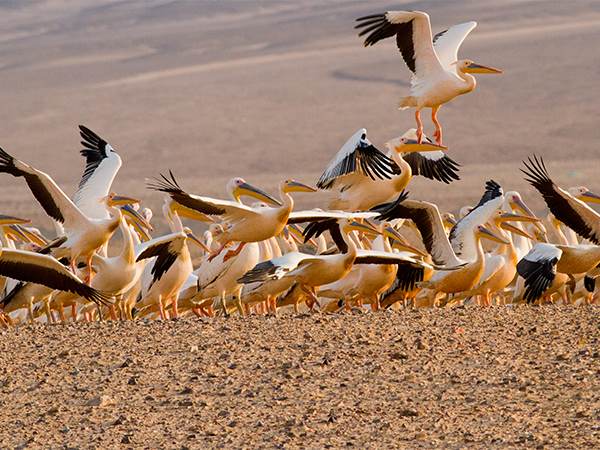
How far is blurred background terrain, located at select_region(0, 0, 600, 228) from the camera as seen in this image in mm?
35750

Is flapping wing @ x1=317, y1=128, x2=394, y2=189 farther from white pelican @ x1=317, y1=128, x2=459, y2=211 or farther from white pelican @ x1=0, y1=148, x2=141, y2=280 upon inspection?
white pelican @ x1=0, y1=148, x2=141, y2=280

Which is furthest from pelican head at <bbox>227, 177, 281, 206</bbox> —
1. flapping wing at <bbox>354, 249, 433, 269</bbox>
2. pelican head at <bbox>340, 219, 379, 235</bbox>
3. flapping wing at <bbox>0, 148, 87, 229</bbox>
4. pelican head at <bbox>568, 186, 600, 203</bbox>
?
pelican head at <bbox>568, 186, 600, 203</bbox>

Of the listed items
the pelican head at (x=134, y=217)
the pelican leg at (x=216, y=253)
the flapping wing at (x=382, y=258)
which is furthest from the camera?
the pelican head at (x=134, y=217)

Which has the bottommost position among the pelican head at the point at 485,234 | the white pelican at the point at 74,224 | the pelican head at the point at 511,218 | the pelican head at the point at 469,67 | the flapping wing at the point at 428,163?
the pelican head at the point at 511,218

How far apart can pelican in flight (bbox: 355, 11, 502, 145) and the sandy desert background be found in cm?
301

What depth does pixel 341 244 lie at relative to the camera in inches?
414

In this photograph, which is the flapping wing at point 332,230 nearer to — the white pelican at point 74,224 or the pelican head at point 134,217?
the white pelican at point 74,224

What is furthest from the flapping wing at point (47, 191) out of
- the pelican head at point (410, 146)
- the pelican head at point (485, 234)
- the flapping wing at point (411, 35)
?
the pelican head at point (485, 234)

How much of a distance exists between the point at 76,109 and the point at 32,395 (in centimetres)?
4204

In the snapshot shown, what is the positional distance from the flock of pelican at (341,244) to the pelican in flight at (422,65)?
13 mm

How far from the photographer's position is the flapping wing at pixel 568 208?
10.6m

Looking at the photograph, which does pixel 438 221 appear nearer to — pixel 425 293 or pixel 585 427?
pixel 425 293

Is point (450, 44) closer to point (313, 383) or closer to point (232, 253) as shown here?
point (232, 253)

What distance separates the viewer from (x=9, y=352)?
8523mm
